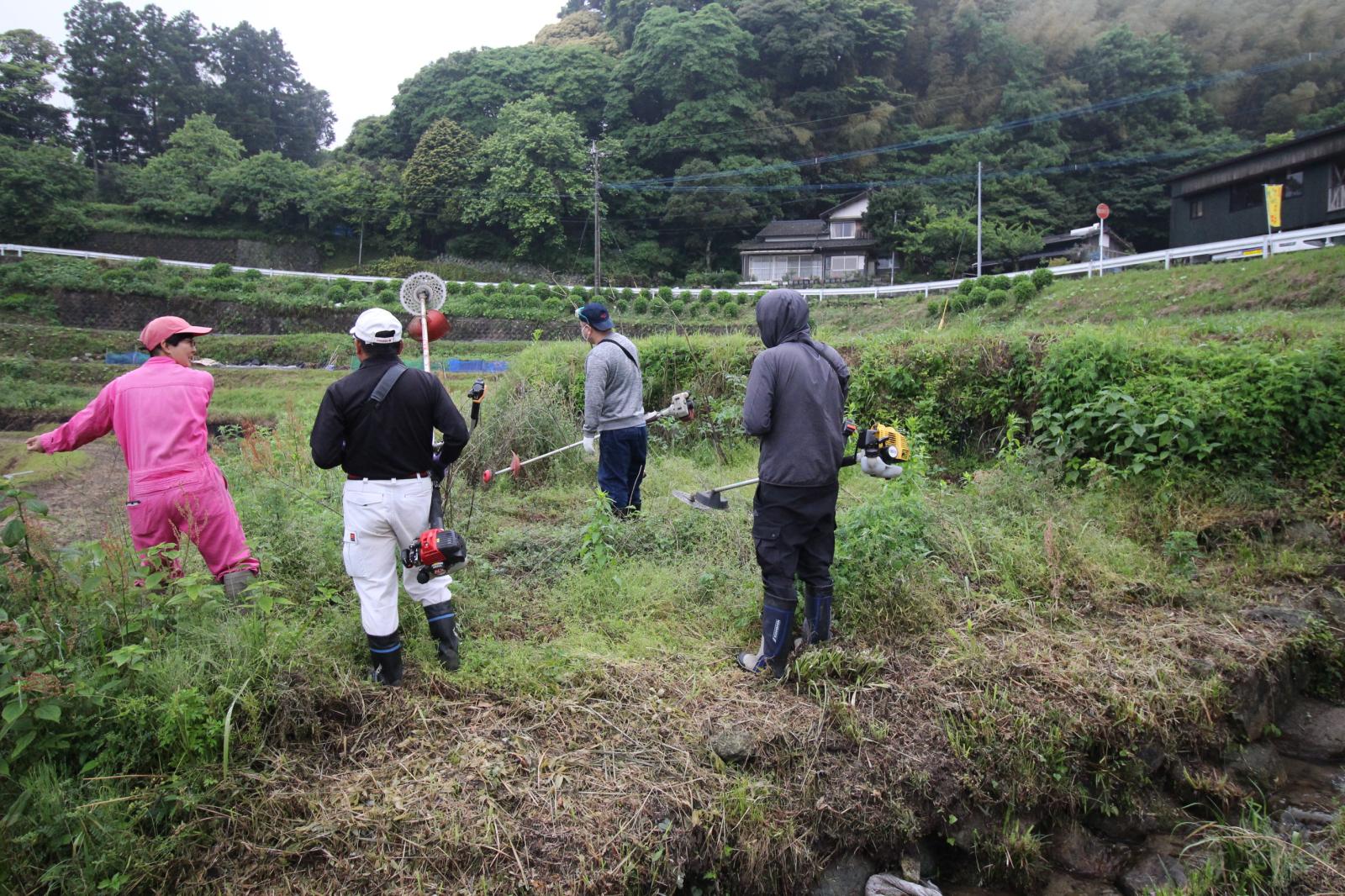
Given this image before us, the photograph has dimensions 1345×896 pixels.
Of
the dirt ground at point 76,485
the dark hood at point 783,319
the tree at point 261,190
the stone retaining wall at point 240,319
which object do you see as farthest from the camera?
the tree at point 261,190

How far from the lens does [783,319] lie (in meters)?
3.64

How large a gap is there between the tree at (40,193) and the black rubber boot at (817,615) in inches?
1632

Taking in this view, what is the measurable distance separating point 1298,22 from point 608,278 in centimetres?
4431

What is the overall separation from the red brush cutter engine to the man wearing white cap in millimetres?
108

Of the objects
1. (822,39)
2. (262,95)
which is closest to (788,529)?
(822,39)

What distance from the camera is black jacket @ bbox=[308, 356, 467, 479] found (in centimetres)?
330

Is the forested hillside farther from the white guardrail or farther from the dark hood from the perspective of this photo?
the dark hood

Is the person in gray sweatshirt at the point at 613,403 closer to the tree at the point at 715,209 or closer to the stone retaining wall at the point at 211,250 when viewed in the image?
the tree at the point at 715,209

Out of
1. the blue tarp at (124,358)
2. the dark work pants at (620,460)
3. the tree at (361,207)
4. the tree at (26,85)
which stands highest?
the tree at (26,85)

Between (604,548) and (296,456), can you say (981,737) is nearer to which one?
(604,548)

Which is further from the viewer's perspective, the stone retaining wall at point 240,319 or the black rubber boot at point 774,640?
the stone retaining wall at point 240,319

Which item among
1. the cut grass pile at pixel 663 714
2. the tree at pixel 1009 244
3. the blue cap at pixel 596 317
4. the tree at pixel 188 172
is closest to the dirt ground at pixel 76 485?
the cut grass pile at pixel 663 714

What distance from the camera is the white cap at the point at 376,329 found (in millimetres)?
3379

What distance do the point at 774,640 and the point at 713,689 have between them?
14.5 inches
